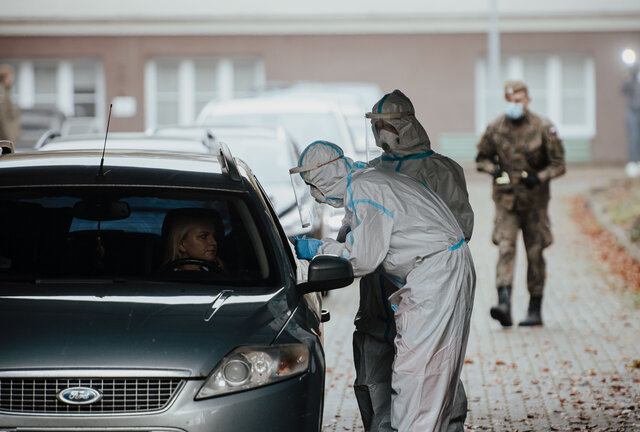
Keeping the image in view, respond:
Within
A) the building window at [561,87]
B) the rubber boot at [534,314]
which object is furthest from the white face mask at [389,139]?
the building window at [561,87]

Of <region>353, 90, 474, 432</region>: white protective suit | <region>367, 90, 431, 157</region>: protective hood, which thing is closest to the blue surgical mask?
<region>353, 90, 474, 432</region>: white protective suit

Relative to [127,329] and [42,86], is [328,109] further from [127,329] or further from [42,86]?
[42,86]

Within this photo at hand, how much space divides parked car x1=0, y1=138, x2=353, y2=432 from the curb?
389 inches

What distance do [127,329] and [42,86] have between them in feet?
100

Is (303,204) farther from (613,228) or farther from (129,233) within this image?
(613,228)

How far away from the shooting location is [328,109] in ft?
50.1

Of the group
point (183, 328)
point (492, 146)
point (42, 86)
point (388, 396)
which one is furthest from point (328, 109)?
point (42, 86)


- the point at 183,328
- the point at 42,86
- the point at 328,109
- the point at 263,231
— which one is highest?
the point at 42,86

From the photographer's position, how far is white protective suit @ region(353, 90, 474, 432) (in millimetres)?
6297

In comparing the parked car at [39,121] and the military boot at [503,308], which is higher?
the parked car at [39,121]

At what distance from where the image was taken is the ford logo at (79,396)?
173 inches

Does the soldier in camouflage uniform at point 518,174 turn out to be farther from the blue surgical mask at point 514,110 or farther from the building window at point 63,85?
the building window at point 63,85

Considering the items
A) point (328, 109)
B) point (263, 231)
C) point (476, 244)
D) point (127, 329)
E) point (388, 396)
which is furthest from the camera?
point (476, 244)

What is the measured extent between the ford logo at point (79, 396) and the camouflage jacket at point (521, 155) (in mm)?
6602
